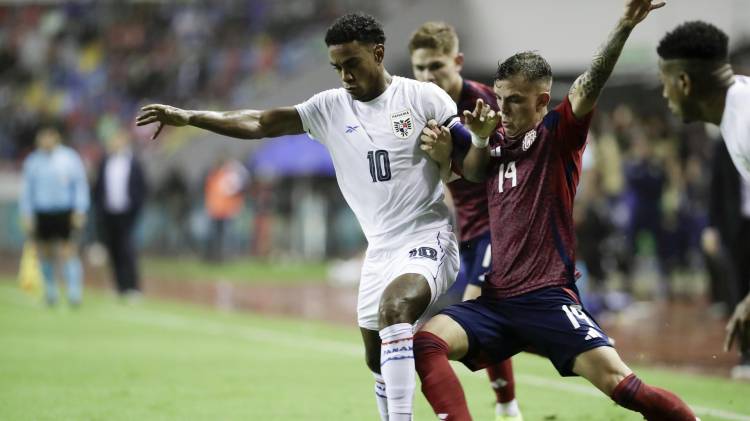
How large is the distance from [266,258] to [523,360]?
17.4 m

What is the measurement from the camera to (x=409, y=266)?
242 inches

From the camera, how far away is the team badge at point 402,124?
250 inches

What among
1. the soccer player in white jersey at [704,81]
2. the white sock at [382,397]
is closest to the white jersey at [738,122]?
the soccer player in white jersey at [704,81]

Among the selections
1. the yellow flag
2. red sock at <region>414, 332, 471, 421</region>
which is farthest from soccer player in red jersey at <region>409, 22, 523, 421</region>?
the yellow flag

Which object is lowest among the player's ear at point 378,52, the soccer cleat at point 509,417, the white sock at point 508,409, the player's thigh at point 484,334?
the soccer cleat at point 509,417

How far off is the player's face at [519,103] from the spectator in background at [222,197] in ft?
69.5

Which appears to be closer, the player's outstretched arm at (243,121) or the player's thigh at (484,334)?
the player's thigh at (484,334)

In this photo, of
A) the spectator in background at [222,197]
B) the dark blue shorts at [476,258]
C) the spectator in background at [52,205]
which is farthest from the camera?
the spectator in background at [222,197]

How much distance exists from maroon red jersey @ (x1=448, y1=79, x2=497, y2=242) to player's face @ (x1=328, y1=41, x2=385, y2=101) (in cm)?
140

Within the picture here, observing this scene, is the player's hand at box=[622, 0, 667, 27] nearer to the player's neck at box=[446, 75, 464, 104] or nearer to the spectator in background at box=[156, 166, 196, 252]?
the player's neck at box=[446, 75, 464, 104]

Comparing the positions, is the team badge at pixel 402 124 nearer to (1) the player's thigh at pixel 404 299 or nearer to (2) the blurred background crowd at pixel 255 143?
(1) the player's thigh at pixel 404 299

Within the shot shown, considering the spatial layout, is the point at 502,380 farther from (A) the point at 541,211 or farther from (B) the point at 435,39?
(B) the point at 435,39

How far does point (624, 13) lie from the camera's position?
564 cm

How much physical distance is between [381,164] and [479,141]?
63 cm
